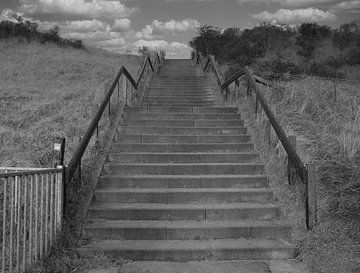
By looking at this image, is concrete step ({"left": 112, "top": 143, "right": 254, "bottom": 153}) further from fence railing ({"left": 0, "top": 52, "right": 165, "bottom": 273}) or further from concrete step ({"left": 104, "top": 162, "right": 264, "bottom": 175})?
fence railing ({"left": 0, "top": 52, "right": 165, "bottom": 273})

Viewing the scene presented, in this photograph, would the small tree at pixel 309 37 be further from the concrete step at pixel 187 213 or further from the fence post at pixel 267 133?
the concrete step at pixel 187 213

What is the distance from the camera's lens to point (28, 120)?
9.99m

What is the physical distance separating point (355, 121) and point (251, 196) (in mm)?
3171

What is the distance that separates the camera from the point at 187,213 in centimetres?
631

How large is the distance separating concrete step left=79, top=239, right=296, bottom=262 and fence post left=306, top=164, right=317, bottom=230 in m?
0.46

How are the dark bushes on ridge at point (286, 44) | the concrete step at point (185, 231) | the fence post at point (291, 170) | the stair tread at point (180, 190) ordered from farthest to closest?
the dark bushes on ridge at point (286, 44) < the stair tread at point (180, 190) < the fence post at point (291, 170) < the concrete step at point (185, 231)

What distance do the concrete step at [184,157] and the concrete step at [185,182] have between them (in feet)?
2.53

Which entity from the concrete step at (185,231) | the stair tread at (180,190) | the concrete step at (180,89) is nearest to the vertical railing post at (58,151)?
the concrete step at (185,231)

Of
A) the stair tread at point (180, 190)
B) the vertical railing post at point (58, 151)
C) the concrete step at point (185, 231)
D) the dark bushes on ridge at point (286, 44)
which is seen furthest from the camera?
the dark bushes on ridge at point (286, 44)

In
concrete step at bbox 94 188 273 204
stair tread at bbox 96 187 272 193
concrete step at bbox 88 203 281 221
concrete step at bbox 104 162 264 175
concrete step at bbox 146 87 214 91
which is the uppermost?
concrete step at bbox 146 87 214 91

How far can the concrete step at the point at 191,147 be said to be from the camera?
Result: 8267 mm

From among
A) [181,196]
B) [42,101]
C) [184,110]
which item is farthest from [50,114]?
[181,196]

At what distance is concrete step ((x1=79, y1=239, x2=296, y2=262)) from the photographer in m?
5.40

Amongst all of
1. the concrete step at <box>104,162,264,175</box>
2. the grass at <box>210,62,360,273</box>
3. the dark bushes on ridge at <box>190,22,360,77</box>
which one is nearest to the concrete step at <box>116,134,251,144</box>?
the grass at <box>210,62,360,273</box>
